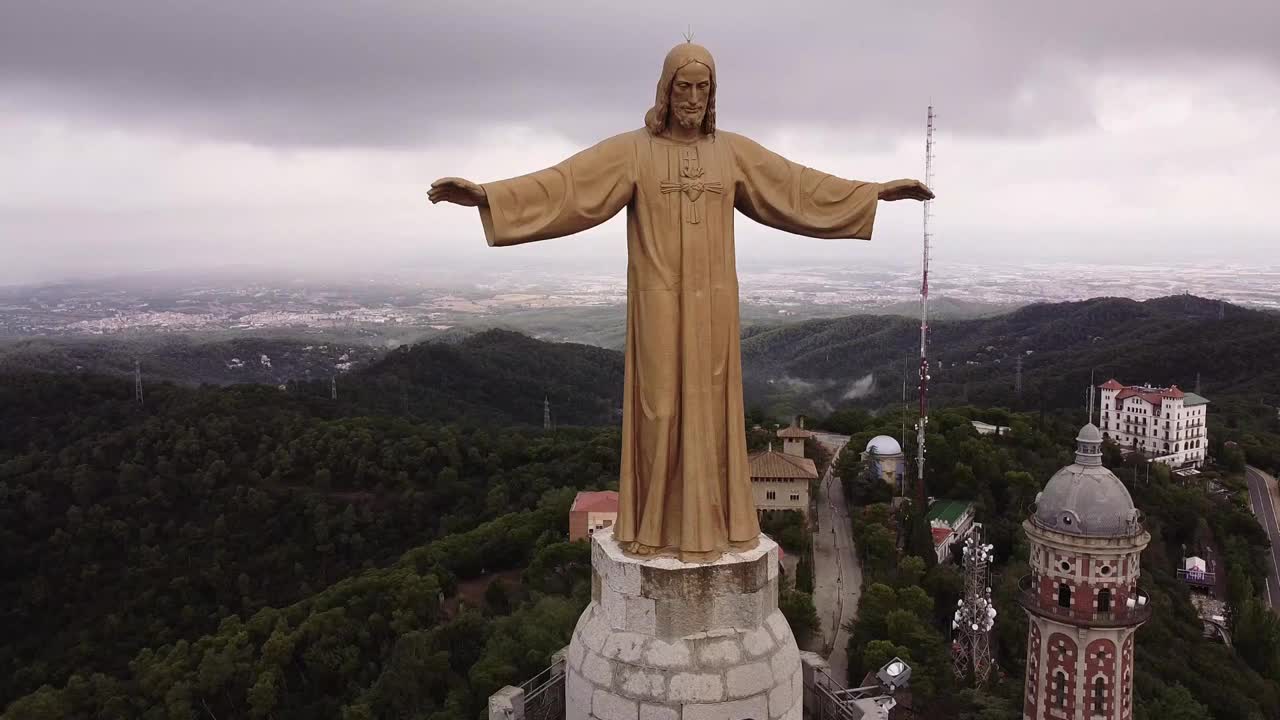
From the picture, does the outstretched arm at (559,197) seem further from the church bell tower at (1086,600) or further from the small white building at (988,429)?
the small white building at (988,429)

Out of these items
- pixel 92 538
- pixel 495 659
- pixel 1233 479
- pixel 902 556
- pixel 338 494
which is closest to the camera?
pixel 495 659

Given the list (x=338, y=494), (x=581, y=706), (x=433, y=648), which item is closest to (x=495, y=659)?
(x=433, y=648)

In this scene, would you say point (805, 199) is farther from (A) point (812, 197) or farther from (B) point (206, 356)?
(B) point (206, 356)

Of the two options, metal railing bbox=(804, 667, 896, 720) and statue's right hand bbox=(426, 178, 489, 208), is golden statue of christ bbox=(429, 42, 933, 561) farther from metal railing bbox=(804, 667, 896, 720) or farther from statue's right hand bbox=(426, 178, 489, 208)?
metal railing bbox=(804, 667, 896, 720)

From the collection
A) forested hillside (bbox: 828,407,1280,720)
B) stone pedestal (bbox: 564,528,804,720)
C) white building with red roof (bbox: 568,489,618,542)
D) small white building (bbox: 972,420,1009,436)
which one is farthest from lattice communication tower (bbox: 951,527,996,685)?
small white building (bbox: 972,420,1009,436)

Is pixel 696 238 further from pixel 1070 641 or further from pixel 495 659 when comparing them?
pixel 1070 641

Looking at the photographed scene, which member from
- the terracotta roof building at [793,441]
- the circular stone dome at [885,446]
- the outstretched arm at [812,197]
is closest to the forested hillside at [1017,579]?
the circular stone dome at [885,446]

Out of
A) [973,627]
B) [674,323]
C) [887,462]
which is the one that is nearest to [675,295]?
[674,323]
